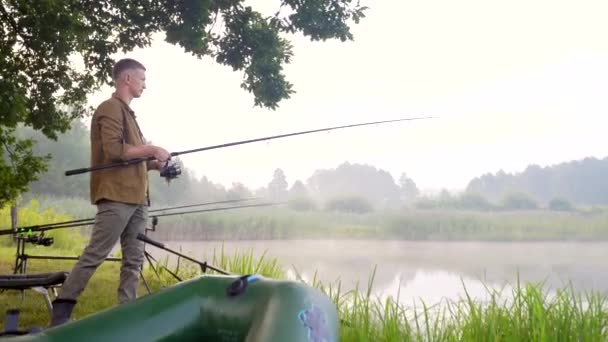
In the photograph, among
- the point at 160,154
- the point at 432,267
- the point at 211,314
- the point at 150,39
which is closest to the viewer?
the point at 211,314

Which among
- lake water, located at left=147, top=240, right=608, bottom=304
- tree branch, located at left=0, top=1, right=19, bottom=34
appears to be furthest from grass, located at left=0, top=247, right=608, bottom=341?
tree branch, located at left=0, top=1, right=19, bottom=34

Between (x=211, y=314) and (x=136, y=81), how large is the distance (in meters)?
1.47

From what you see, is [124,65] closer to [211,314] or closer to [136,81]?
[136,81]

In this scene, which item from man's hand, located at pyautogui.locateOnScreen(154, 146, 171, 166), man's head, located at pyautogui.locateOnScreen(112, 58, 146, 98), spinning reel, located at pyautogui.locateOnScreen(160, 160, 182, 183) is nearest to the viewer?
man's hand, located at pyautogui.locateOnScreen(154, 146, 171, 166)

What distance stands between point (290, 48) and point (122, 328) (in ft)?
17.0

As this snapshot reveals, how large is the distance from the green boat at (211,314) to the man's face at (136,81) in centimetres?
130

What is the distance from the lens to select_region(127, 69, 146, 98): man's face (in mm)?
2793

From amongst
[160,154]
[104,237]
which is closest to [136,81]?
[160,154]

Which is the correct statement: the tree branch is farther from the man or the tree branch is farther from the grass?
the man

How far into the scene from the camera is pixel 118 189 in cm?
266

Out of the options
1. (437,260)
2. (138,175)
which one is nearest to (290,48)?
(138,175)

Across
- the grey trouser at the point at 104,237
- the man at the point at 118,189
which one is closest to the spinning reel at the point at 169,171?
the man at the point at 118,189

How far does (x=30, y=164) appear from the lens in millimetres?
4488

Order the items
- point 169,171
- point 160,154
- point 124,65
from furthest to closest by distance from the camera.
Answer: point 169,171, point 124,65, point 160,154
